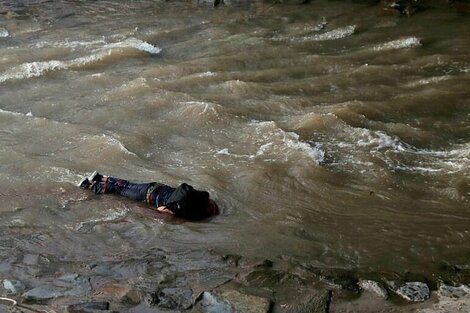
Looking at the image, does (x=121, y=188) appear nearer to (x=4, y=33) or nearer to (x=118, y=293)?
(x=118, y=293)

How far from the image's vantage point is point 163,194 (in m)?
6.64

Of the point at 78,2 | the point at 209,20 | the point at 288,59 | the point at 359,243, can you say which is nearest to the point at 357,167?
the point at 359,243

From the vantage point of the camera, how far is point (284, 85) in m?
10.4

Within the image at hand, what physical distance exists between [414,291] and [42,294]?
9.71 ft

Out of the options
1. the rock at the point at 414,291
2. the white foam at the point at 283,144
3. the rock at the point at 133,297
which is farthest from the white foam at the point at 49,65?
the rock at the point at 414,291

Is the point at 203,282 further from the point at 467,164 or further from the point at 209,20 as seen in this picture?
the point at 209,20

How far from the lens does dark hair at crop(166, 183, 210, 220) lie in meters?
6.32

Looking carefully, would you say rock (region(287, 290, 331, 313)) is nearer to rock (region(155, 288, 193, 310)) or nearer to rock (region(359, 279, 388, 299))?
rock (region(359, 279, 388, 299))

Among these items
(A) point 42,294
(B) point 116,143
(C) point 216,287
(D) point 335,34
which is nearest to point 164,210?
(C) point 216,287

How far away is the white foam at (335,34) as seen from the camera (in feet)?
43.8

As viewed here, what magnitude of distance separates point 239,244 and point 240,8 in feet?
37.9

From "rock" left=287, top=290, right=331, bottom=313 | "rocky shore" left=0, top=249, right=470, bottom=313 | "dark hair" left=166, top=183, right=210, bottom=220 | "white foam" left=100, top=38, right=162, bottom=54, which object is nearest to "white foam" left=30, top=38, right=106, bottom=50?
"white foam" left=100, top=38, right=162, bottom=54

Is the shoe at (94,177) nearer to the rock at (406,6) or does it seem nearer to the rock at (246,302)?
the rock at (246,302)

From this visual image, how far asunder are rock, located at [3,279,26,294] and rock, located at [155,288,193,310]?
1092 millimetres
